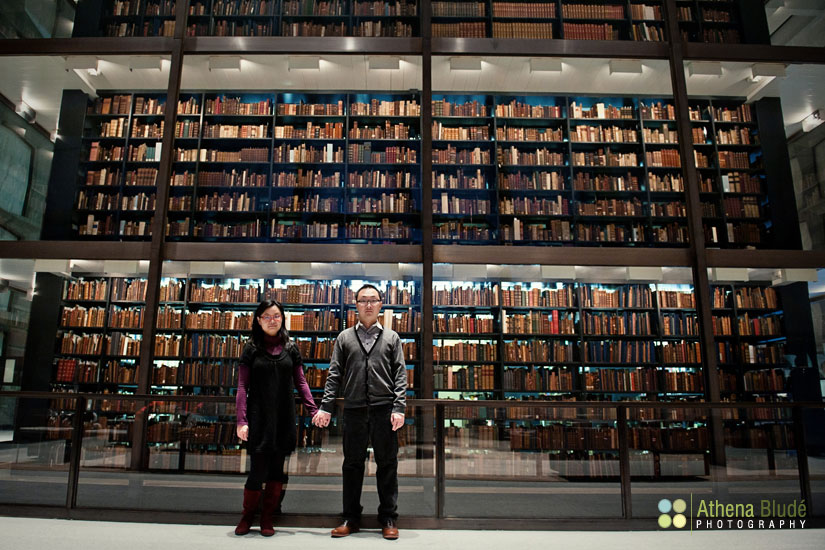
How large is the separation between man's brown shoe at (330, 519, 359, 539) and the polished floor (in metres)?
0.04

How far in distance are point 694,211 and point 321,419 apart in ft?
14.0

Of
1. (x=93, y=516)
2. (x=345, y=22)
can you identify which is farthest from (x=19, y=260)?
(x=345, y=22)

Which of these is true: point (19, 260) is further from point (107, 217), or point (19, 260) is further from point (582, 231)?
point (582, 231)

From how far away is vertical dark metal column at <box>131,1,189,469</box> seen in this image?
4797mm

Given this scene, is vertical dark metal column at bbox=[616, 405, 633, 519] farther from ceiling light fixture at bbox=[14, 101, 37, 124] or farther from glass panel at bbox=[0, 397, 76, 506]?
ceiling light fixture at bbox=[14, 101, 37, 124]

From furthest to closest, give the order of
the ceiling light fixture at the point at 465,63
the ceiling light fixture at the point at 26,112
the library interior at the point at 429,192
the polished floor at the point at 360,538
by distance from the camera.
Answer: the ceiling light fixture at the point at 26,112 < the ceiling light fixture at the point at 465,63 < the library interior at the point at 429,192 < the polished floor at the point at 360,538

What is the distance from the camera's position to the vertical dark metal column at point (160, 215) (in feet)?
15.7

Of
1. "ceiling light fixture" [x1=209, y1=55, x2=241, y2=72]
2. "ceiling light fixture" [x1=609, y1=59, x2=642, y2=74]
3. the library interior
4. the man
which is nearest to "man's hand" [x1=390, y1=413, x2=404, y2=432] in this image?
the man

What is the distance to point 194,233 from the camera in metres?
5.45

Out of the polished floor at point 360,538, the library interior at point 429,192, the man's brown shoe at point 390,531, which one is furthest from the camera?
the library interior at point 429,192

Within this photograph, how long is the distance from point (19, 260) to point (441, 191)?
14.3 ft

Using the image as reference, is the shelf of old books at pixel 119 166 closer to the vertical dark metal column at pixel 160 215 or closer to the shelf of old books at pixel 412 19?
the vertical dark metal column at pixel 160 215

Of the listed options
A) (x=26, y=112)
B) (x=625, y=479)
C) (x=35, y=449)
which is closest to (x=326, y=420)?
(x=625, y=479)

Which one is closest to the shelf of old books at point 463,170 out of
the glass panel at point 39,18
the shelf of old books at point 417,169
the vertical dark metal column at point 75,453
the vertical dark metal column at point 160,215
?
the shelf of old books at point 417,169
